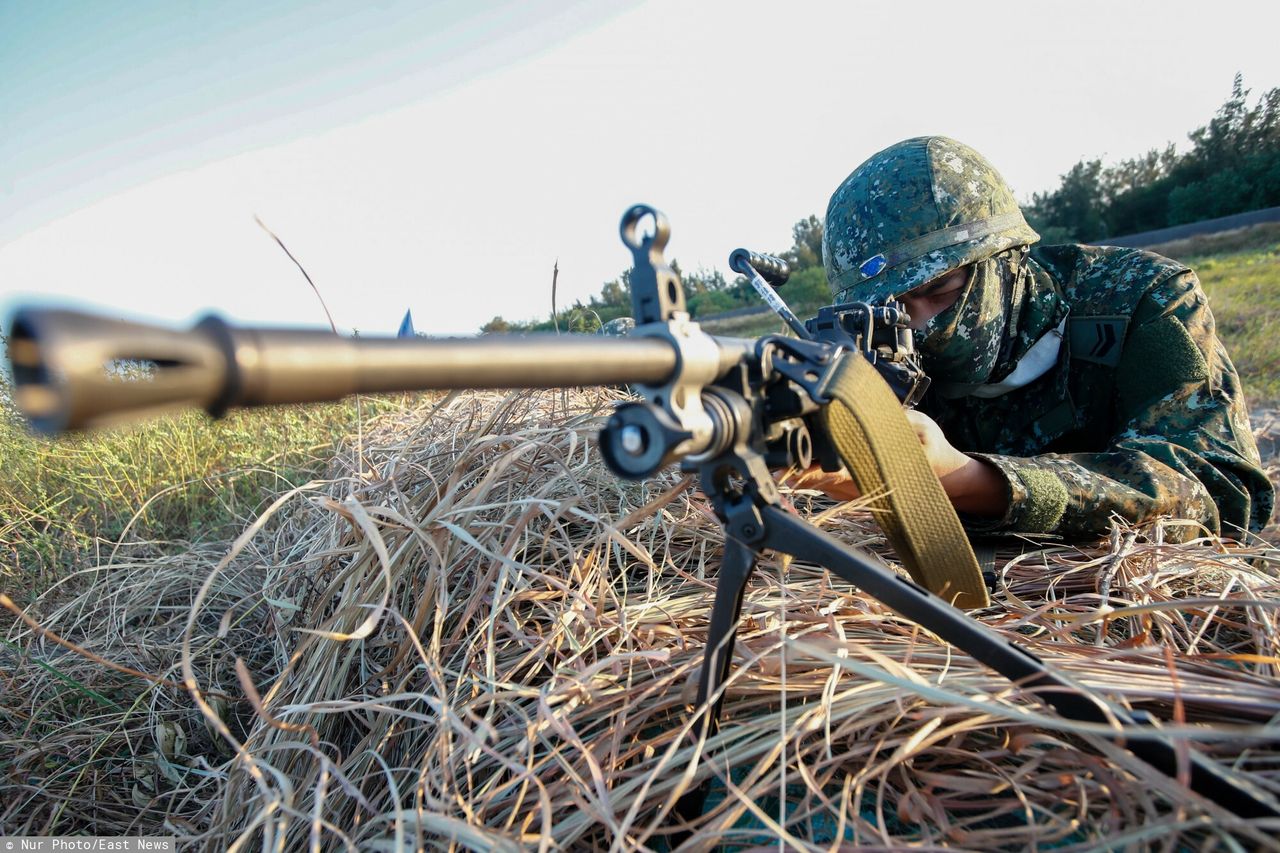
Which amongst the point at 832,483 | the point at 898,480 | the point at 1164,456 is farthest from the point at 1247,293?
the point at 898,480

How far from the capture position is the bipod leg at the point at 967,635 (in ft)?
3.62

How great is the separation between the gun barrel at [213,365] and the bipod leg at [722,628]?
0.57 m

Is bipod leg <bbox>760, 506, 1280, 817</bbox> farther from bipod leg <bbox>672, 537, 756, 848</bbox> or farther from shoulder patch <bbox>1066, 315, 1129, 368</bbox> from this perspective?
shoulder patch <bbox>1066, 315, 1129, 368</bbox>

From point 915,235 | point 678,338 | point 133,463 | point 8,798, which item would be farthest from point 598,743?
point 133,463

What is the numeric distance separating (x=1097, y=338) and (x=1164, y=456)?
23.9 inches

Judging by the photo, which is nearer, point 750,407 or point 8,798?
point 750,407

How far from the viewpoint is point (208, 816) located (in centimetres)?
183

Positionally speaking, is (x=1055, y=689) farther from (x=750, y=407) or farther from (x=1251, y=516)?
(x=1251, y=516)

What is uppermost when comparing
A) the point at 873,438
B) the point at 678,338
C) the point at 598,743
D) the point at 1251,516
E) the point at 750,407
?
the point at 678,338

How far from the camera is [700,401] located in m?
1.11

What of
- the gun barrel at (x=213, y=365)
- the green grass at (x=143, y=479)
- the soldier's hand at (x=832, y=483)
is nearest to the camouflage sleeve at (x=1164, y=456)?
the soldier's hand at (x=832, y=483)

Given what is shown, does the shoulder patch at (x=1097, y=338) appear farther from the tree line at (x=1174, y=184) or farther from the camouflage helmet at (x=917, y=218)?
the tree line at (x=1174, y=184)

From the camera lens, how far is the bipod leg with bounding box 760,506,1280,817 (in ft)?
3.62

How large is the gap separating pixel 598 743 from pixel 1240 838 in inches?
42.2
